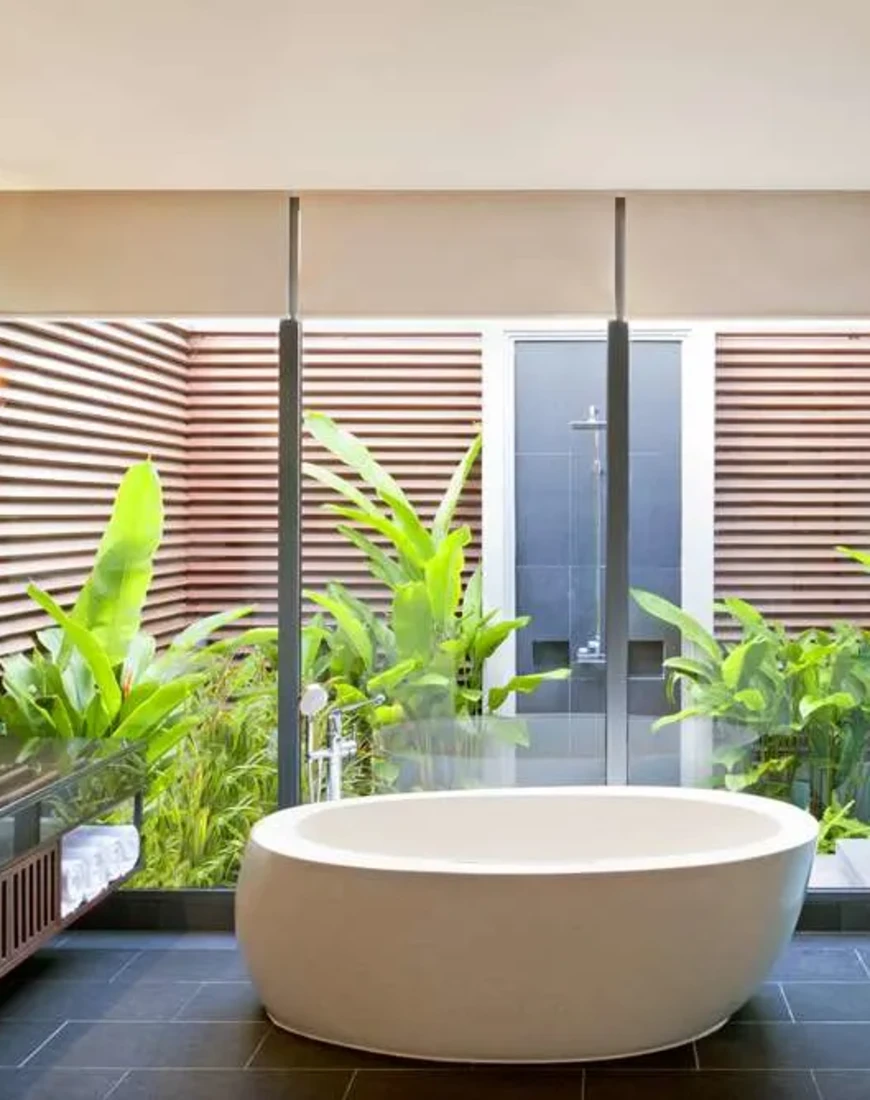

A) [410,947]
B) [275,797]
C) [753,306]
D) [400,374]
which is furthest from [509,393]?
[410,947]

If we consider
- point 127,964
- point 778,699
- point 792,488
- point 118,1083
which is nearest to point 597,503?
point 792,488

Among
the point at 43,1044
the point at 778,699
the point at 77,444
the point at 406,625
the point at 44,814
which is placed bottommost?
the point at 43,1044

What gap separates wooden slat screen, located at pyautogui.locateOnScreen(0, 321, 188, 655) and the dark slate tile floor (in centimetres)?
131

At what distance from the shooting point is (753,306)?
13.6 feet

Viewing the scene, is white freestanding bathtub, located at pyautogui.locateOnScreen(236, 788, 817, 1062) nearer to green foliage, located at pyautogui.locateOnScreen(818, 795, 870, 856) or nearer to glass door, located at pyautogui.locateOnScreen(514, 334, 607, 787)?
green foliage, located at pyautogui.locateOnScreen(818, 795, 870, 856)

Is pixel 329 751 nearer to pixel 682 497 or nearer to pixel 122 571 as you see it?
pixel 122 571

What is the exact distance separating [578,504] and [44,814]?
2.14m

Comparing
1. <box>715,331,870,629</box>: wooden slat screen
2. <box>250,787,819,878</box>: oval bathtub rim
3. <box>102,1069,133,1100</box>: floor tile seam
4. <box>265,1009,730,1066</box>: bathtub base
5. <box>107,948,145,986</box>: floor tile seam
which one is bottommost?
<box>102,1069,133,1100</box>: floor tile seam

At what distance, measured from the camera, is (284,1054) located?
319cm

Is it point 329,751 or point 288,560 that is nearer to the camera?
point 329,751

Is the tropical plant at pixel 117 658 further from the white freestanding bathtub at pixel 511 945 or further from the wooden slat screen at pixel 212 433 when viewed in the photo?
the white freestanding bathtub at pixel 511 945

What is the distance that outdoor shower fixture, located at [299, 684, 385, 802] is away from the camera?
13.5ft

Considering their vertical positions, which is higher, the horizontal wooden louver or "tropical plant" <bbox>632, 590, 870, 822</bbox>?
the horizontal wooden louver

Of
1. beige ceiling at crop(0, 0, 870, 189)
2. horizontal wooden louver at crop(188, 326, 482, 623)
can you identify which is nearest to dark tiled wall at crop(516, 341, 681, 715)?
horizontal wooden louver at crop(188, 326, 482, 623)
